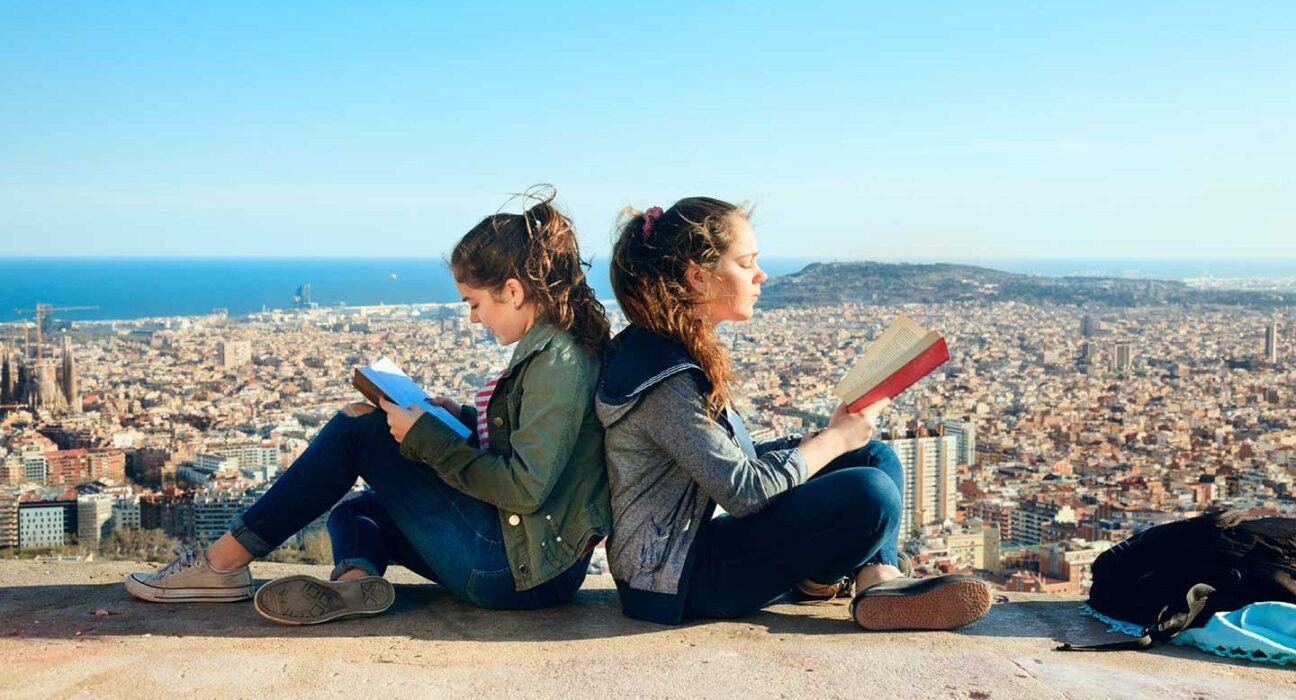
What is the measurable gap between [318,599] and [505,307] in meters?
0.68

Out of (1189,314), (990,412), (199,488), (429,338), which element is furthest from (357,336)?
(1189,314)

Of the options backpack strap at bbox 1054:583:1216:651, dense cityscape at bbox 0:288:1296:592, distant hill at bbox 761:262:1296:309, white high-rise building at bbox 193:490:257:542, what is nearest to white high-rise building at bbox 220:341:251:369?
dense cityscape at bbox 0:288:1296:592

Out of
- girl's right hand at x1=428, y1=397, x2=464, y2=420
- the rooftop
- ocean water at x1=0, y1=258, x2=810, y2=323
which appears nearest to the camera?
the rooftop

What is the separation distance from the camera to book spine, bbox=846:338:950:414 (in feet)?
7.39

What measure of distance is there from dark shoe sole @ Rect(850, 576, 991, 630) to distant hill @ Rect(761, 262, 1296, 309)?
117 ft

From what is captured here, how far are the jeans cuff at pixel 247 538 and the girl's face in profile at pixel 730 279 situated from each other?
3.31ft

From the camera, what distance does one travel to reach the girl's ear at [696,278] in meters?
2.37

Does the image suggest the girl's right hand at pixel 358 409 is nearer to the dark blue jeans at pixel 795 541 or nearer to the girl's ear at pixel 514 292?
the girl's ear at pixel 514 292

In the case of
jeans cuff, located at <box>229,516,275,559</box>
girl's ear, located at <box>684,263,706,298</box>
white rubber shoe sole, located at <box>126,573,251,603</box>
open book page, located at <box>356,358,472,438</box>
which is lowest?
white rubber shoe sole, located at <box>126,573,251,603</box>

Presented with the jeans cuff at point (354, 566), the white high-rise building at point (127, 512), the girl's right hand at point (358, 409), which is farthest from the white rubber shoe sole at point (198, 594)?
the white high-rise building at point (127, 512)

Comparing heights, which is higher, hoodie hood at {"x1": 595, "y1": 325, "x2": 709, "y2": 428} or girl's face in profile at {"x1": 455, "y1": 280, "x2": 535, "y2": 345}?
girl's face in profile at {"x1": 455, "y1": 280, "x2": 535, "y2": 345}

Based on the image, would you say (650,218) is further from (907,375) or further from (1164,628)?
(1164,628)

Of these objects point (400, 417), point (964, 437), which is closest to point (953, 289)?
point (964, 437)

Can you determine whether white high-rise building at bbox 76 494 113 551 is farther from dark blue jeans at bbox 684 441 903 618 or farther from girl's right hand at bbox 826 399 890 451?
girl's right hand at bbox 826 399 890 451
